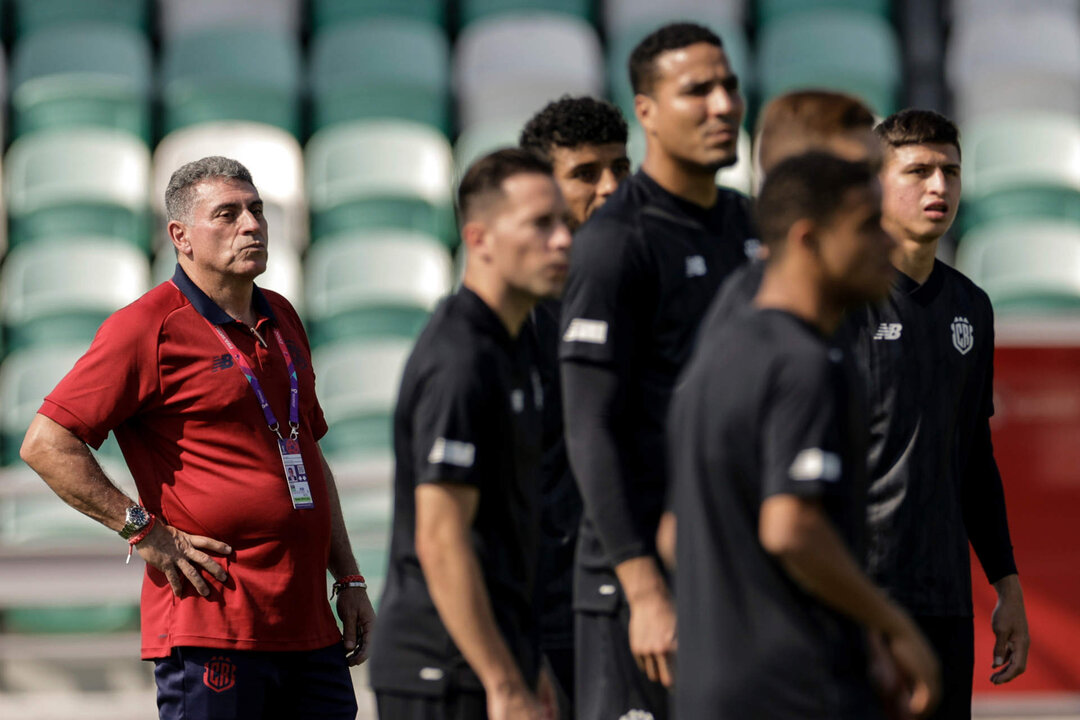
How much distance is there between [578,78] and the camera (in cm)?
1021

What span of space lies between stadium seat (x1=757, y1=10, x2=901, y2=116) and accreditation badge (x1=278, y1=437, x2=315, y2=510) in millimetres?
6817

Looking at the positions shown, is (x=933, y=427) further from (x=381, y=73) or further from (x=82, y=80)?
(x=82, y=80)

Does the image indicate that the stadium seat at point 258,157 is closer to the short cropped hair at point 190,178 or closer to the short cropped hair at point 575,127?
the short cropped hair at point 575,127

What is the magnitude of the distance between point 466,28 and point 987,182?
3.61 metres

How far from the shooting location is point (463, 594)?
2.77m

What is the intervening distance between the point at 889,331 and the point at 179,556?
171cm

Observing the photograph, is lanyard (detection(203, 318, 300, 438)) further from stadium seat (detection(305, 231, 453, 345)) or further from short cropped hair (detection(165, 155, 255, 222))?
stadium seat (detection(305, 231, 453, 345))

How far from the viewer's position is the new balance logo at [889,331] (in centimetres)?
371

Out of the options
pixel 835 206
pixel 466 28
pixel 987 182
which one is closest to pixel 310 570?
pixel 835 206

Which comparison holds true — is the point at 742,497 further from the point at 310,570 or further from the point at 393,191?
the point at 393,191

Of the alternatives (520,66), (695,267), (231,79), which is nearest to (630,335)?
(695,267)

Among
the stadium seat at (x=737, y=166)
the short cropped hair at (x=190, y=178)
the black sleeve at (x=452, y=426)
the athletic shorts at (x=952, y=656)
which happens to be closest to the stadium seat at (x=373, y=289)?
the stadium seat at (x=737, y=166)

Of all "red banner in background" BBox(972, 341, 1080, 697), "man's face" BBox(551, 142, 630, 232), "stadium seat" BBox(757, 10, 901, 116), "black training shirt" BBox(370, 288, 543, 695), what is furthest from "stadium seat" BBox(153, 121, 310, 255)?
"black training shirt" BBox(370, 288, 543, 695)

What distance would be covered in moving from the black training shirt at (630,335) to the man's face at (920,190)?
2.21 feet
